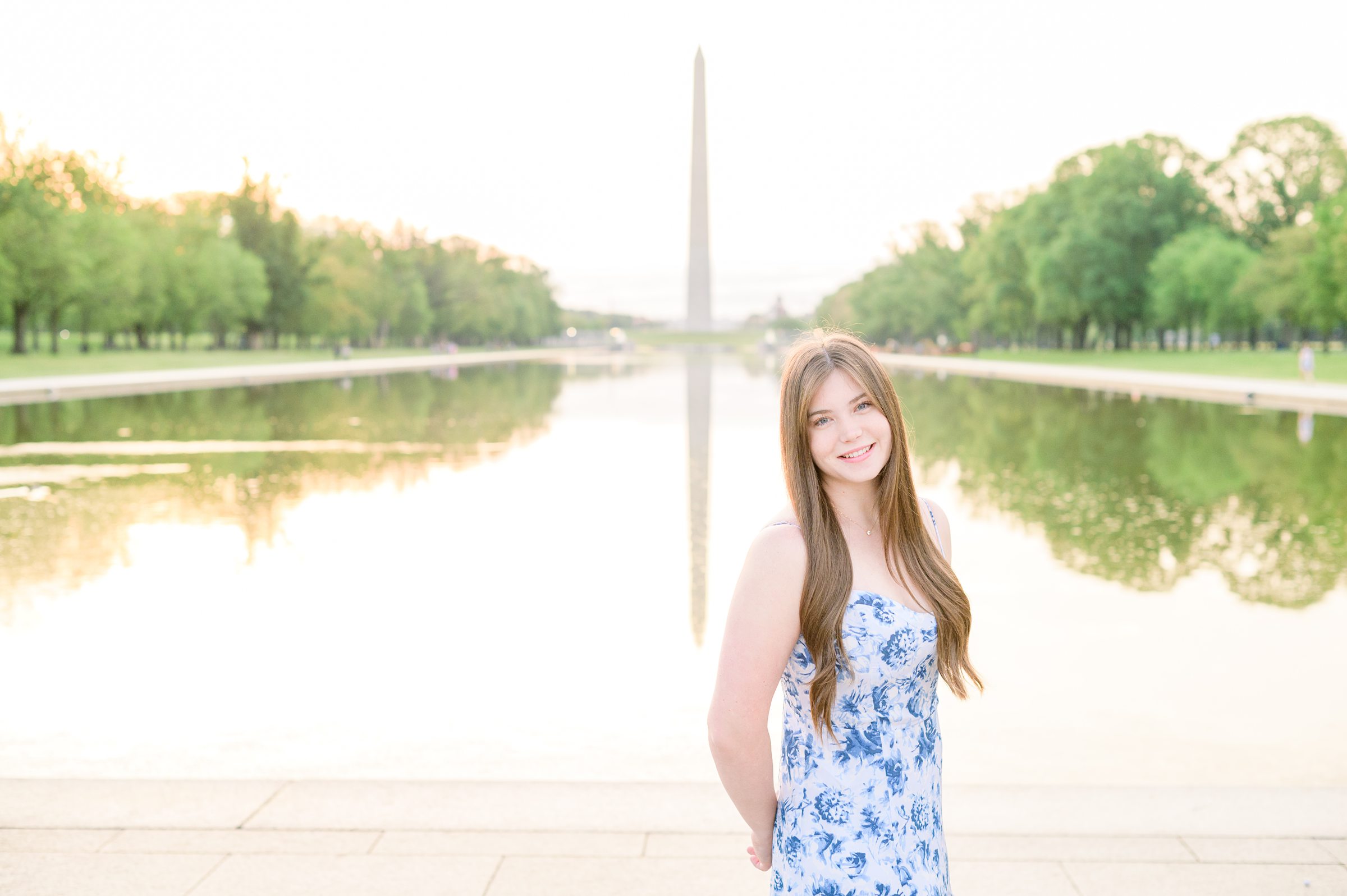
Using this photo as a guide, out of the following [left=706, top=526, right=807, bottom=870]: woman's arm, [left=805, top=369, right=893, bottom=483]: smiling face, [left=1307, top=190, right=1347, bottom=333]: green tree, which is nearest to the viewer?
[left=706, top=526, right=807, bottom=870]: woman's arm

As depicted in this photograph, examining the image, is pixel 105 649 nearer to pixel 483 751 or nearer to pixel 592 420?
pixel 483 751

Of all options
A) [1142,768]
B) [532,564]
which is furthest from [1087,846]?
[532,564]

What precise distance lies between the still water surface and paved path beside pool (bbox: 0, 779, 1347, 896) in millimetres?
916

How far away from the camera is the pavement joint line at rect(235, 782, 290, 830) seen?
4.25m

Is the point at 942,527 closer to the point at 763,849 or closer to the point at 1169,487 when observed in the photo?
the point at 763,849

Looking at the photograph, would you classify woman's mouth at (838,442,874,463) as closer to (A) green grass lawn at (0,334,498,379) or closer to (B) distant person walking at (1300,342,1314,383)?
(B) distant person walking at (1300,342,1314,383)

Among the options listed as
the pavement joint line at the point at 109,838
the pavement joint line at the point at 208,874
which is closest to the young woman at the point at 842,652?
the pavement joint line at the point at 208,874

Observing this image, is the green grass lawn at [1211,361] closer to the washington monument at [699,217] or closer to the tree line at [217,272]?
the washington monument at [699,217]

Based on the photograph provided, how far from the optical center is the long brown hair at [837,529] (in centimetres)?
216

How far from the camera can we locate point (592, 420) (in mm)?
24859

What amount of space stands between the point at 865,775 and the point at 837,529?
472 mm

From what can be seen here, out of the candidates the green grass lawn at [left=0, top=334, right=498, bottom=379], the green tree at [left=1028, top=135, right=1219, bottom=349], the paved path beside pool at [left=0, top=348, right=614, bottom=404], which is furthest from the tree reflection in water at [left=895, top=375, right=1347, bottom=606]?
the green tree at [left=1028, top=135, right=1219, bottom=349]

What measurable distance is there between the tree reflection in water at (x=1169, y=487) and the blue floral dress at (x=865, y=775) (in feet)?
16.8

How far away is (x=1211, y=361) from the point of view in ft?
180
